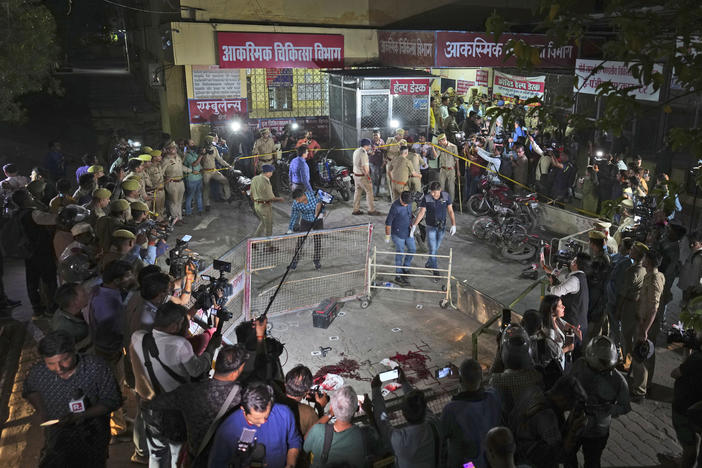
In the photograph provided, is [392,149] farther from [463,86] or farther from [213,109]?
[463,86]

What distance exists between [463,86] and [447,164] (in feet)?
41.2

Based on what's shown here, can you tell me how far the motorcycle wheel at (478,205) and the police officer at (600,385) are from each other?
363 inches

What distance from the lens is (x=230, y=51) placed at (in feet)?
54.1

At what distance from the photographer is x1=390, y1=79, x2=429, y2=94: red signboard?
17.4 m

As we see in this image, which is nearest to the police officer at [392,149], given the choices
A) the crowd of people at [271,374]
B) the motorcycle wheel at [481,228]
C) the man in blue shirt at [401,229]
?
the motorcycle wheel at [481,228]

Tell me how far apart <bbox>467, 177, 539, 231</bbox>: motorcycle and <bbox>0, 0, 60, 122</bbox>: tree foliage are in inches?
501

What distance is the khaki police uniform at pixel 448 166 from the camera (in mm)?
14188

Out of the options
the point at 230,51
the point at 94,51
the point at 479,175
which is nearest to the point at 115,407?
the point at 479,175

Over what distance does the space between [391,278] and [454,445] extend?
6487 millimetres

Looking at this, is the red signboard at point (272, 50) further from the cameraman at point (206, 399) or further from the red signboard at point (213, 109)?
the cameraman at point (206, 399)

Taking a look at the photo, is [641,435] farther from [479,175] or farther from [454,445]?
[479,175]

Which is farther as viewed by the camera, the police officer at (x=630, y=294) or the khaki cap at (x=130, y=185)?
the khaki cap at (x=130, y=185)

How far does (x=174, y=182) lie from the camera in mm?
12898

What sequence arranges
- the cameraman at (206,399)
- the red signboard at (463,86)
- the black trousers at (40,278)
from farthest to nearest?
the red signboard at (463,86)
the black trousers at (40,278)
the cameraman at (206,399)
